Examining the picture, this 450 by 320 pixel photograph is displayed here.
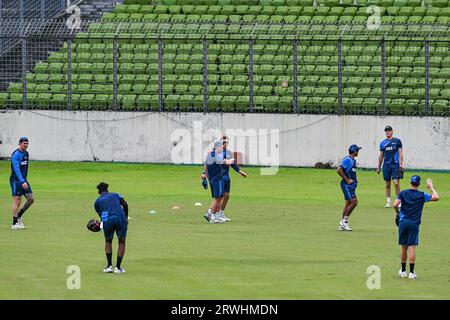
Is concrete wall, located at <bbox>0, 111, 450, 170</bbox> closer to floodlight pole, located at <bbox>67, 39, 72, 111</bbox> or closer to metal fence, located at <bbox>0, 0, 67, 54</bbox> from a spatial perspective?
floodlight pole, located at <bbox>67, 39, 72, 111</bbox>

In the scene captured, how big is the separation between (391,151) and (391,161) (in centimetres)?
27

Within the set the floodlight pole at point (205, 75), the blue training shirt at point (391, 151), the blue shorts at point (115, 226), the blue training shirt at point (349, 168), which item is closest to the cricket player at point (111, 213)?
the blue shorts at point (115, 226)

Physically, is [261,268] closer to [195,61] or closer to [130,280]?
[130,280]

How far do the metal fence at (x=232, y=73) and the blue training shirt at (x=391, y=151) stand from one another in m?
8.76

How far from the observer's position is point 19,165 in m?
29.5

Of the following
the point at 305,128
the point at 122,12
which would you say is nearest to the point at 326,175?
the point at 305,128

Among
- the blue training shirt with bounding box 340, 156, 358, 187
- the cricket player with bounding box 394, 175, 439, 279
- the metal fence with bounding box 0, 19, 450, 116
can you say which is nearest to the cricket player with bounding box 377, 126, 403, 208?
the blue training shirt with bounding box 340, 156, 358, 187

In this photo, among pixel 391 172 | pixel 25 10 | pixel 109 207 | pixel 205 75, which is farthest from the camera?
pixel 25 10

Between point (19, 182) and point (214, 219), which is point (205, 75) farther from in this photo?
point (19, 182)

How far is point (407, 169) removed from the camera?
1692 inches

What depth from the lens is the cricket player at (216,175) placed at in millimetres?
30828

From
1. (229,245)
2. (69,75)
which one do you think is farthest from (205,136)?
(229,245)

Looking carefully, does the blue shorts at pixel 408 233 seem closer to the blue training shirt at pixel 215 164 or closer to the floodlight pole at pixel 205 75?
the blue training shirt at pixel 215 164

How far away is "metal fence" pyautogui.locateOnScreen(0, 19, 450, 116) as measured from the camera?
144 feet
